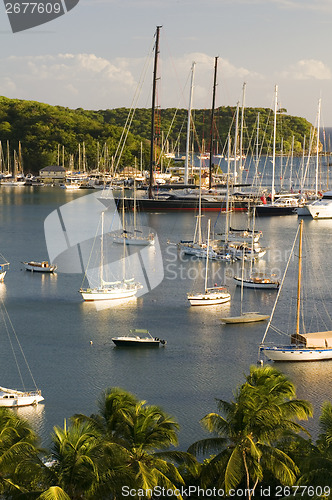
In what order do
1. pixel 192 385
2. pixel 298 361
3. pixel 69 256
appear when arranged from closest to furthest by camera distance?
pixel 192 385
pixel 298 361
pixel 69 256

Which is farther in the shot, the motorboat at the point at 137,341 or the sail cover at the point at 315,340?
the motorboat at the point at 137,341

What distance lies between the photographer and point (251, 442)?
57.8 feet

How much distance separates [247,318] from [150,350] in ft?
20.8

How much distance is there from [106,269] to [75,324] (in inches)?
543

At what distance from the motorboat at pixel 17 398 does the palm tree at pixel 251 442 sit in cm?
1113

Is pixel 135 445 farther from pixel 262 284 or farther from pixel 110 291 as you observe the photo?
pixel 262 284

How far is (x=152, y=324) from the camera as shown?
128 ft

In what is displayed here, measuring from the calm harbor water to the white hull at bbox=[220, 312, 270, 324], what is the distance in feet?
1.65

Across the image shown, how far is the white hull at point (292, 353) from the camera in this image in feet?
108

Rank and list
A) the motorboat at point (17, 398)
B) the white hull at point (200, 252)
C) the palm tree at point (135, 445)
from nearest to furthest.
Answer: the palm tree at point (135, 445), the motorboat at point (17, 398), the white hull at point (200, 252)

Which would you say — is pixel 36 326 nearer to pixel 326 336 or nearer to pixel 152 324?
pixel 152 324

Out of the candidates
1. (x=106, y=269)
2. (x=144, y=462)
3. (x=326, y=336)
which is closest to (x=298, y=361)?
(x=326, y=336)

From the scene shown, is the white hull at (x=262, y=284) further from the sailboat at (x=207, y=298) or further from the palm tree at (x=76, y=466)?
the palm tree at (x=76, y=466)

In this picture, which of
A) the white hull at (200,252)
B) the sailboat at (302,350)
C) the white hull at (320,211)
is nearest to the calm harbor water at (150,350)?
the sailboat at (302,350)
